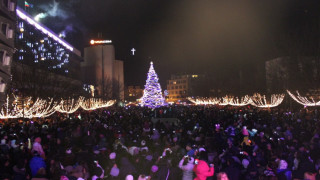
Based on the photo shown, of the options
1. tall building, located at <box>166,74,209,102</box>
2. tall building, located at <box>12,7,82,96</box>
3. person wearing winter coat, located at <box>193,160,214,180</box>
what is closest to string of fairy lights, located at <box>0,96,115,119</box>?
tall building, located at <box>12,7,82,96</box>

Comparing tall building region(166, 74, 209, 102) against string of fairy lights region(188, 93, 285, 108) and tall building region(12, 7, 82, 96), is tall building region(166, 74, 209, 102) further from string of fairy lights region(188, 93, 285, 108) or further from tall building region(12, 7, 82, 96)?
tall building region(12, 7, 82, 96)

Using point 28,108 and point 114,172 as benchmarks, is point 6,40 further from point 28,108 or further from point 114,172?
point 28,108

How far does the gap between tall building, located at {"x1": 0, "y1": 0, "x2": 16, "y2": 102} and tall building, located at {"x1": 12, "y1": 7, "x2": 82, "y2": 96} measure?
1.36 meters

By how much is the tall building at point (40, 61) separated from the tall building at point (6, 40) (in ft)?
4.48

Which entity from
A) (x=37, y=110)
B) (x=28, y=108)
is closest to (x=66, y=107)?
(x=37, y=110)

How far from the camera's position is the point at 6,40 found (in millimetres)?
4605

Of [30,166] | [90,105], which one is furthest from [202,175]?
[90,105]

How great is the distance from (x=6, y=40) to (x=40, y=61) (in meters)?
29.3

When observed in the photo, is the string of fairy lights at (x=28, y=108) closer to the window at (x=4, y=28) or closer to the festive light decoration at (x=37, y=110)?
the festive light decoration at (x=37, y=110)

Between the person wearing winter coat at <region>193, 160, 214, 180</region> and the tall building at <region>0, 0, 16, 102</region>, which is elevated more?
the tall building at <region>0, 0, 16, 102</region>

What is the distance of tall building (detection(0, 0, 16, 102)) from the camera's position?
176 inches

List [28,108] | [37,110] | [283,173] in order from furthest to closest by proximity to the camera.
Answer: [37,110], [28,108], [283,173]

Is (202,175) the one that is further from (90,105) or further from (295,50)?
(90,105)

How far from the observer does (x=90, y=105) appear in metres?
59.9
